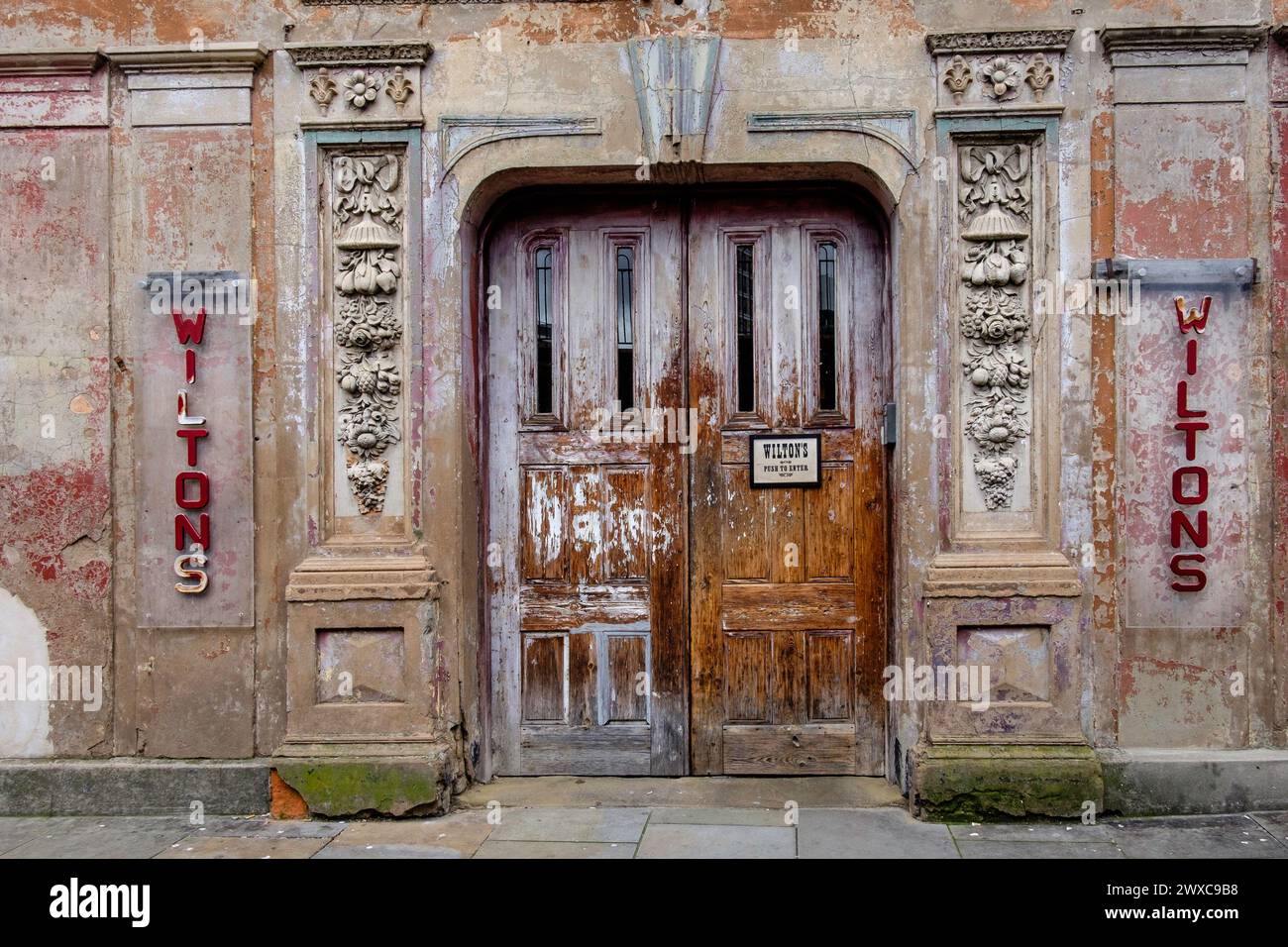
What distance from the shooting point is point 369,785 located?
582 centimetres

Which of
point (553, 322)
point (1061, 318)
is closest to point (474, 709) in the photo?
point (553, 322)

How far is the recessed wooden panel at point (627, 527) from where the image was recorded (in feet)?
21.0

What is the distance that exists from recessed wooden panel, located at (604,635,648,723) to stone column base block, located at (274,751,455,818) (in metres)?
1.11

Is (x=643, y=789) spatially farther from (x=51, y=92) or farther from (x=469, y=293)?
(x=51, y=92)

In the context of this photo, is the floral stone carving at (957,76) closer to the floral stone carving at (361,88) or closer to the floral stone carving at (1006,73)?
the floral stone carving at (1006,73)

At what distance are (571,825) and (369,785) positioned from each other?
3.62ft

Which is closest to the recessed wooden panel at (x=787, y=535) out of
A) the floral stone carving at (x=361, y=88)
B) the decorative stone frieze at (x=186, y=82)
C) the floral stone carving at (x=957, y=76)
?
the floral stone carving at (x=957, y=76)

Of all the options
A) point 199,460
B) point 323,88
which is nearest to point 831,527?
point 199,460

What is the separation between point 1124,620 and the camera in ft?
19.1

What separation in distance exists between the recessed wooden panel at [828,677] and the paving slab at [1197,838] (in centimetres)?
150

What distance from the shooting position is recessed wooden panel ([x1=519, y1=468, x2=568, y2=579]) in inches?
253

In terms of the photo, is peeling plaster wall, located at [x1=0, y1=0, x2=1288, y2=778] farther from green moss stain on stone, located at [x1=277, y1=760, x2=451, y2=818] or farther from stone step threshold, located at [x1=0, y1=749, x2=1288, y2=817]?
green moss stain on stone, located at [x1=277, y1=760, x2=451, y2=818]

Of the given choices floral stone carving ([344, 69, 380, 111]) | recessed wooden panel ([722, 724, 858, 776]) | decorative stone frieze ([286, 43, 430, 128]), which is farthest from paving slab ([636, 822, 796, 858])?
floral stone carving ([344, 69, 380, 111])

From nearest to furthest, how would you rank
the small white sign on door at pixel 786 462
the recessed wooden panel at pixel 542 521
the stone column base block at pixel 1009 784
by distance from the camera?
the stone column base block at pixel 1009 784 → the small white sign on door at pixel 786 462 → the recessed wooden panel at pixel 542 521
